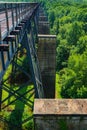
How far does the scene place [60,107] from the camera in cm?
682

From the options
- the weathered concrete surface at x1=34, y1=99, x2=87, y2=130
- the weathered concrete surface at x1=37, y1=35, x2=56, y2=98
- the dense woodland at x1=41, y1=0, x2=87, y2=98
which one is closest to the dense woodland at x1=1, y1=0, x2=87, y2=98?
the dense woodland at x1=41, y1=0, x2=87, y2=98

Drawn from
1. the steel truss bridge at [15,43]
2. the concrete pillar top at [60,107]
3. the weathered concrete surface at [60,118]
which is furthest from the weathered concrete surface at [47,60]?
the weathered concrete surface at [60,118]

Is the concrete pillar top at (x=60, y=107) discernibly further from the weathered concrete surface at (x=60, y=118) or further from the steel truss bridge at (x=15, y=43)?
the steel truss bridge at (x=15, y=43)

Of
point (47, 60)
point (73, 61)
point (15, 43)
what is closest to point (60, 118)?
point (15, 43)

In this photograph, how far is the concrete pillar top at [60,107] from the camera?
6.55 m

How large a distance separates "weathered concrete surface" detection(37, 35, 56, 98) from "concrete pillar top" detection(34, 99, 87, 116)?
40.2ft

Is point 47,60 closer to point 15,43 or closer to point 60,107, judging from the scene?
point 15,43

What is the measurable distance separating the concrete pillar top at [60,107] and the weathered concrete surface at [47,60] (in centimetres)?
1225

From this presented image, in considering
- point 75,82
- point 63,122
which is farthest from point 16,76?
point 63,122

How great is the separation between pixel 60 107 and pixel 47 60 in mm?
12786

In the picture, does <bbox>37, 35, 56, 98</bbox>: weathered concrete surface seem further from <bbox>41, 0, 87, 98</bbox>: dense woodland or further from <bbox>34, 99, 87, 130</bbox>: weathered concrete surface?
<bbox>34, 99, 87, 130</bbox>: weathered concrete surface

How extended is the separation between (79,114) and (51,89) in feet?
44.5

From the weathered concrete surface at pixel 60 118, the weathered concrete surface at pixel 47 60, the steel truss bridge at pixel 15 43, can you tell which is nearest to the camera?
the weathered concrete surface at pixel 60 118

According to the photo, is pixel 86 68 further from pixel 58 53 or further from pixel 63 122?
pixel 63 122
